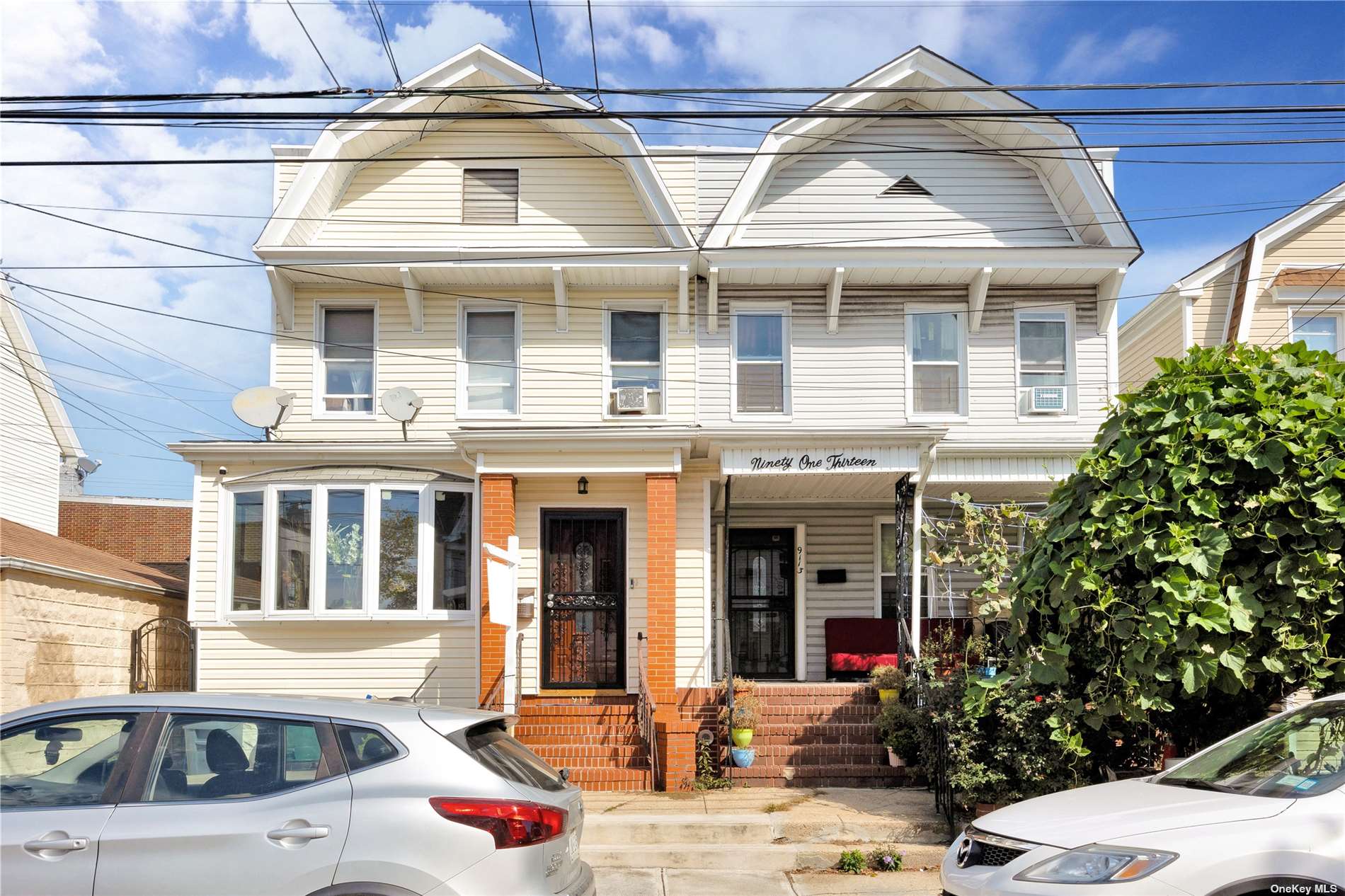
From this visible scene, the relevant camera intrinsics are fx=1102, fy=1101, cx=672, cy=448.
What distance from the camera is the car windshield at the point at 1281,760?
5301 millimetres

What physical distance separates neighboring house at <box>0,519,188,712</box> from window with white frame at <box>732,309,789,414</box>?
868 cm

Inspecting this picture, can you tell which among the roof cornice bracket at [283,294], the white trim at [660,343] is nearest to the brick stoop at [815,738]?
the white trim at [660,343]

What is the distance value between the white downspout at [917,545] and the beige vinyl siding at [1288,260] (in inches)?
265

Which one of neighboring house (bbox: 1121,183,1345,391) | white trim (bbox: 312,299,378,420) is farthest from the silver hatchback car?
neighboring house (bbox: 1121,183,1345,391)

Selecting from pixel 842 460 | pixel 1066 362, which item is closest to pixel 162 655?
pixel 842 460

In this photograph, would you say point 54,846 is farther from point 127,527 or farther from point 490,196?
point 127,527

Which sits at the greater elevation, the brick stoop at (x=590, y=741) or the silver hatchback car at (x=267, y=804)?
the silver hatchback car at (x=267, y=804)

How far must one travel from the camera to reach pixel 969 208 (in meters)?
15.6

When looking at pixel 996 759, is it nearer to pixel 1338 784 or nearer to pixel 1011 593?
pixel 1011 593

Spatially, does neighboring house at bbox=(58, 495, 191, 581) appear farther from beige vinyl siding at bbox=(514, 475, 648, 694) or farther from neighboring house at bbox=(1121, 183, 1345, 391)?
neighboring house at bbox=(1121, 183, 1345, 391)

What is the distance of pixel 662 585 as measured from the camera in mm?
13180

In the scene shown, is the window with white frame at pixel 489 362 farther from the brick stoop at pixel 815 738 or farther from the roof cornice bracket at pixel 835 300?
the brick stoop at pixel 815 738

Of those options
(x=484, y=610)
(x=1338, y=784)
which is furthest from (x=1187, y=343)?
(x=1338, y=784)

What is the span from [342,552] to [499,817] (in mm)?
9486
